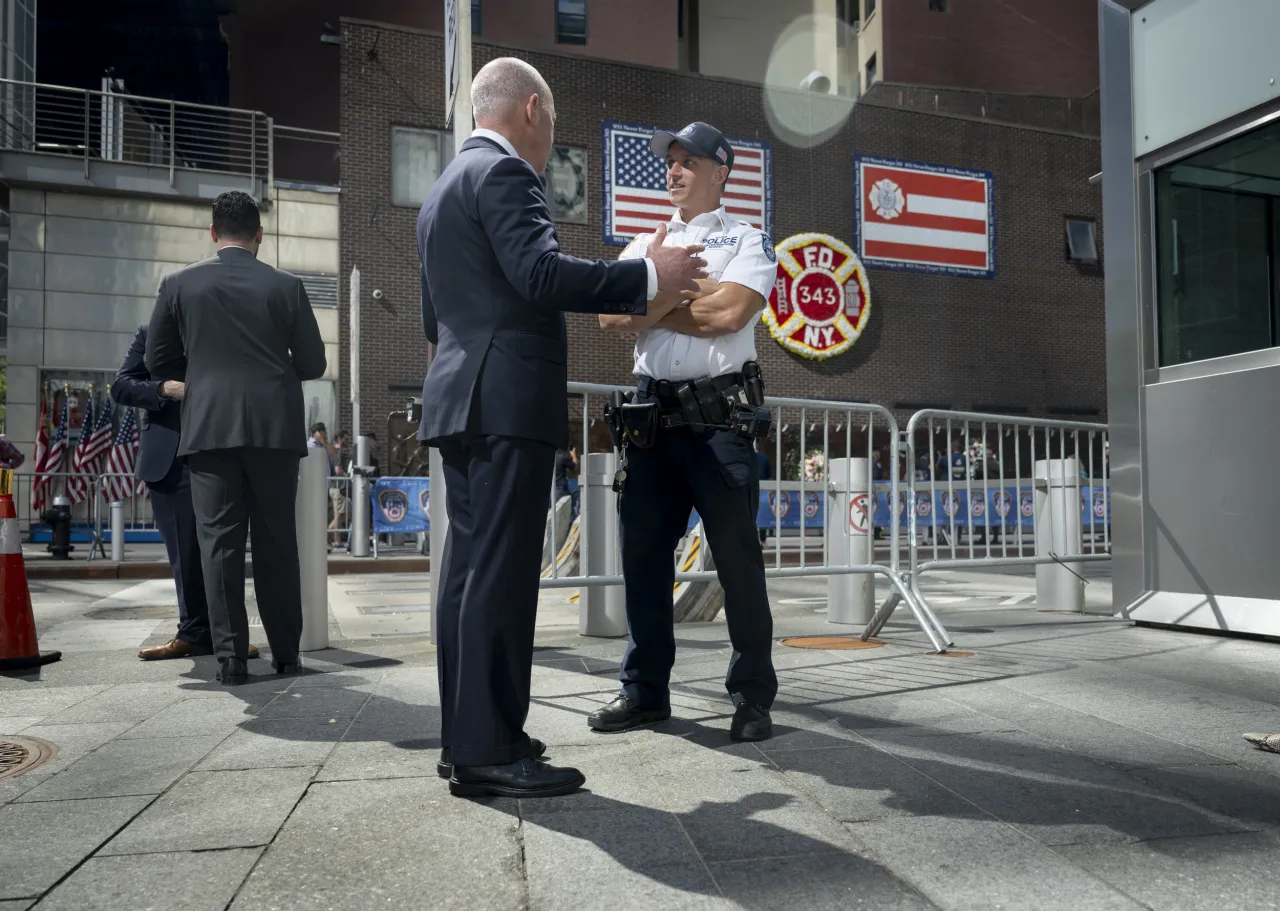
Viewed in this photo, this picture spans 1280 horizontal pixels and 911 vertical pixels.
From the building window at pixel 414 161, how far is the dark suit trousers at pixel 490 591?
62.1ft

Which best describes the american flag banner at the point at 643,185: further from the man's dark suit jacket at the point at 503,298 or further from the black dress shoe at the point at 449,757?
the black dress shoe at the point at 449,757

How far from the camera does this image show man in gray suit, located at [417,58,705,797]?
104 inches

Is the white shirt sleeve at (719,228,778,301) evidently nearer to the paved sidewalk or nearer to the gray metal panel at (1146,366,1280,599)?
the paved sidewalk

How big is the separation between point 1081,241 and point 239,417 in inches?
1021

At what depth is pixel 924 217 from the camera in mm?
24109

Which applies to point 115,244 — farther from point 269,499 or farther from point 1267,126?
point 1267,126

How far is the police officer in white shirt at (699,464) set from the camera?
3.34 m

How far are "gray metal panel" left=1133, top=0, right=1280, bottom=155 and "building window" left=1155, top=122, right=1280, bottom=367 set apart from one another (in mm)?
208

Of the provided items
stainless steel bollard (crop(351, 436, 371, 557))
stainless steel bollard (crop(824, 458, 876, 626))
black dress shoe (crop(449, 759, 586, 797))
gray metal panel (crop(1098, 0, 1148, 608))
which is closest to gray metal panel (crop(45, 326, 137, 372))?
stainless steel bollard (crop(351, 436, 371, 557))

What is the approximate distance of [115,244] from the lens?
20172mm

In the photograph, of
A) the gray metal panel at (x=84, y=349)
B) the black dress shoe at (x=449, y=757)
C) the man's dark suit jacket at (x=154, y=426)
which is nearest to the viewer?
the black dress shoe at (x=449, y=757)

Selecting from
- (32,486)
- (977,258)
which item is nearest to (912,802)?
(32,486)

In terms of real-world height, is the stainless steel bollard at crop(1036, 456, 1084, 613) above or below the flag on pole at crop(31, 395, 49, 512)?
below

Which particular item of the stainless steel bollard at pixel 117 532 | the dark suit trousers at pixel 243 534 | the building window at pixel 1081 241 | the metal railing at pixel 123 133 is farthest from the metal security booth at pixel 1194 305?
the building window at pixel 1081 241
